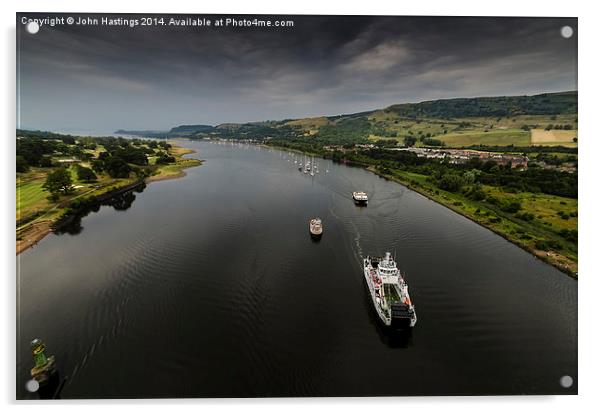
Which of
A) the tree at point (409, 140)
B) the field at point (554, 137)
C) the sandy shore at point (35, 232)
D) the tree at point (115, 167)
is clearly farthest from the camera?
the tree at point (409, 140)

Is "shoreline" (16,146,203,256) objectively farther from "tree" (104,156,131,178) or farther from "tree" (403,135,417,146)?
"tree" (403,135,417,146)

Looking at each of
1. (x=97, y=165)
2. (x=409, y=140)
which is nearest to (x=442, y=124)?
(x=409, y=140)

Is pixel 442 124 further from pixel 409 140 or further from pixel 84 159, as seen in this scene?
pixel 84 159

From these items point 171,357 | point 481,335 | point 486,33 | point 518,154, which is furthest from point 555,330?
point 518,154

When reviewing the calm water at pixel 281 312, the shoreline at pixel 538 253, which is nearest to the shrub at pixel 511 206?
the shoreline at pixel 538 253

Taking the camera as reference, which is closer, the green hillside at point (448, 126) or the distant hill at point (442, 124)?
the green hillside at point (448, 126)

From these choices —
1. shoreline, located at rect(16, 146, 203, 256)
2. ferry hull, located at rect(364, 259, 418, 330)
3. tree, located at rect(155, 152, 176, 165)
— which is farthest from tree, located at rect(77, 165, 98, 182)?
ferry hull, located at rect(364, 259, 418, 330)

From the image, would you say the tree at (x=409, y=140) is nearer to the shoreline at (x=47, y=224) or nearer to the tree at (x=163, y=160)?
the shoreline at (x=47, y=224)
